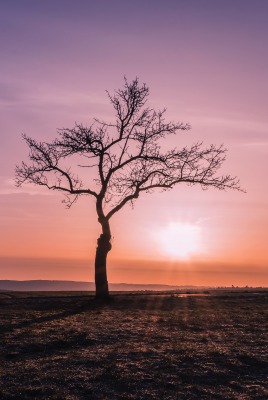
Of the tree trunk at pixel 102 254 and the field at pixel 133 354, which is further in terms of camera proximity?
the tree trunk at pixel 102 254

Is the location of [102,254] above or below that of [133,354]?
above

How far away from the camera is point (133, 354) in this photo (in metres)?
12.5

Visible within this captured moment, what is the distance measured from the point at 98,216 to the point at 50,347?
16568mm

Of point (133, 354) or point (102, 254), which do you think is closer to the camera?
point (133, 354)

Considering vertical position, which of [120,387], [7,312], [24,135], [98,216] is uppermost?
[24,135]

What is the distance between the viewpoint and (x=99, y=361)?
38.3ft

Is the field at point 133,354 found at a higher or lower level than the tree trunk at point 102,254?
lower

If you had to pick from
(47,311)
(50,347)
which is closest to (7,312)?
(47,311)

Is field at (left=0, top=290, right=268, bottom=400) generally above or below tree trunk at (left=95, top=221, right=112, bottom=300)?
below

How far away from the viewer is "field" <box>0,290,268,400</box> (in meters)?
9.68

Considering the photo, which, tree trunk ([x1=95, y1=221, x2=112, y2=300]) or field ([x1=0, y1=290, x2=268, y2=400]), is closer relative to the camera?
field ([x1=0, y1=290, x2=268, y2=400])

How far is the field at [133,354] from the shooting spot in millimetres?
9680

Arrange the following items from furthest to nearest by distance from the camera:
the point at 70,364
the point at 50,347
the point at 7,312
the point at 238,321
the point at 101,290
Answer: the point at 101,290
the point at 7,312
the point at 238,321
the point at 50,347
the point at 70,364

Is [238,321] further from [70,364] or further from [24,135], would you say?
[24,135]
